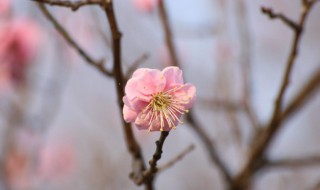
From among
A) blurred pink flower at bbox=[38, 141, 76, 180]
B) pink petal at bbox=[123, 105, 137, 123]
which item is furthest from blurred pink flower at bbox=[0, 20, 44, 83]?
pink petal at bbox=[123, 105, 137, 123]

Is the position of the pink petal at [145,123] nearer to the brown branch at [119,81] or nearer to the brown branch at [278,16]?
the brown branch at [119,81]

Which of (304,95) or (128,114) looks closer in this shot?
(128,114)

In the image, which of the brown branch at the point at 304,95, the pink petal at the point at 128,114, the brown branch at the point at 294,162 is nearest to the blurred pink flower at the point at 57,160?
the brown branch at the point at 294,162

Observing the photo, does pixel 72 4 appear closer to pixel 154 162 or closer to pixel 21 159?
pixel 154 162

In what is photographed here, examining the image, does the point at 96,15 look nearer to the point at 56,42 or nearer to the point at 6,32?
the point at 56,42

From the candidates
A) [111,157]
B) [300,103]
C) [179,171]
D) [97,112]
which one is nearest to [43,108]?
[300,103]

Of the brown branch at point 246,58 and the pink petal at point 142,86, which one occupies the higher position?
the pink petal at point 142,86

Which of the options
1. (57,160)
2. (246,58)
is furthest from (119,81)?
(57,160)
